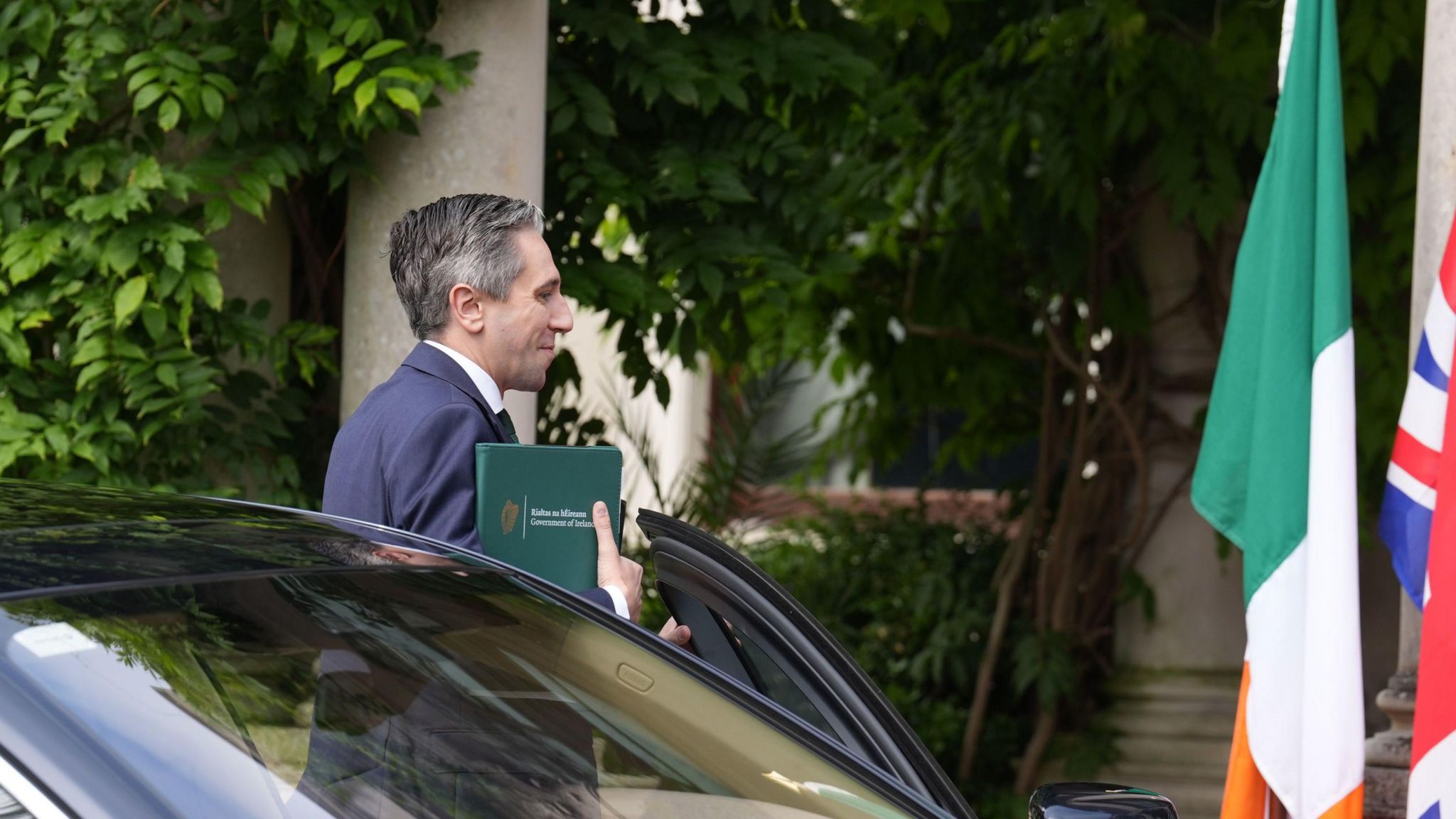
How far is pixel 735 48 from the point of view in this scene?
4297 millimetres

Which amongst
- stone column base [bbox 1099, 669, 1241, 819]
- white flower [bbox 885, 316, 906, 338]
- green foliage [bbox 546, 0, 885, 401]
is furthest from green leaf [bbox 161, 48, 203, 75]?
stone column base [bbox 1099, 669, 1241, 819]

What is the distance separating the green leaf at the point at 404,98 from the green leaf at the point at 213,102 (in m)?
0.39

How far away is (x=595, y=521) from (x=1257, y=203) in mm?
2294

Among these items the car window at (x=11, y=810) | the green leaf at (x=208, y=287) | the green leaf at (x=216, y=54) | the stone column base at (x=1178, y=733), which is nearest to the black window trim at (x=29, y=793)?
the car window at (x=11, y=810)

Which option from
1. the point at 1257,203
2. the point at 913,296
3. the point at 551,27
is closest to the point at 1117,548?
the point at 913,296

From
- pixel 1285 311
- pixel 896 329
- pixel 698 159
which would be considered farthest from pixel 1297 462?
pixel 896 329

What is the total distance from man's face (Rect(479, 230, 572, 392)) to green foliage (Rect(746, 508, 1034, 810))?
4704 mm

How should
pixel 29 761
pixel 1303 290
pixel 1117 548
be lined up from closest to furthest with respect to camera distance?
pixel 29 761 → pixel 1303 290 → pixel 1117 548

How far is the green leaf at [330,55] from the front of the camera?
140 inches

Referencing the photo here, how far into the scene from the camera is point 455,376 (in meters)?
2.28

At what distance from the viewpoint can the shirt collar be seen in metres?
2.31

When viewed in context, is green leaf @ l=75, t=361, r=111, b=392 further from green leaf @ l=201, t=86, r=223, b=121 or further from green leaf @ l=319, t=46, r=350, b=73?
green leaf @ l=319, t=46, r=350, b=73

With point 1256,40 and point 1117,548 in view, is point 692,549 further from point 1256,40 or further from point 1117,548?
point 1117,548

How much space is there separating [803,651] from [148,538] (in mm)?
913
